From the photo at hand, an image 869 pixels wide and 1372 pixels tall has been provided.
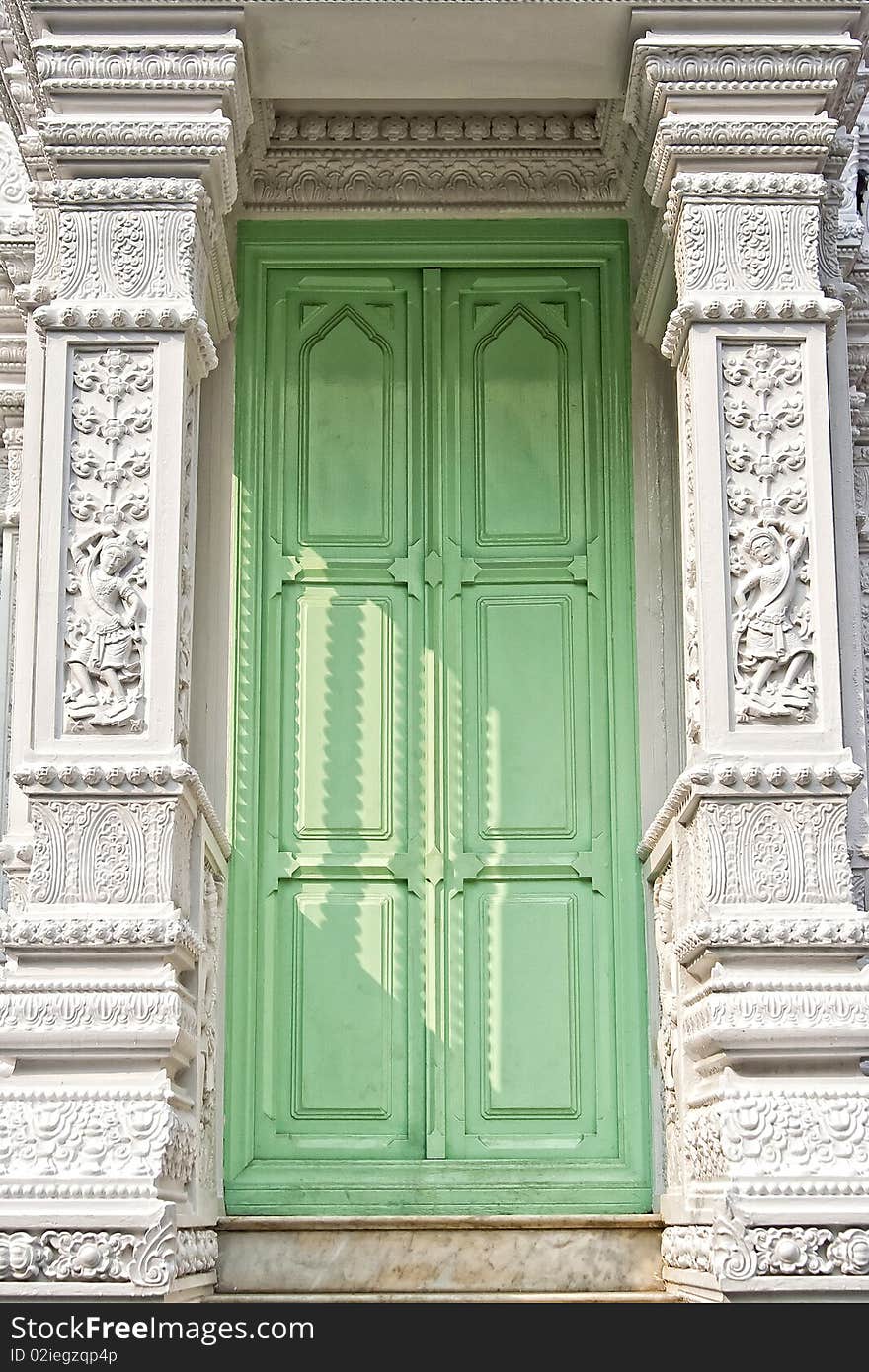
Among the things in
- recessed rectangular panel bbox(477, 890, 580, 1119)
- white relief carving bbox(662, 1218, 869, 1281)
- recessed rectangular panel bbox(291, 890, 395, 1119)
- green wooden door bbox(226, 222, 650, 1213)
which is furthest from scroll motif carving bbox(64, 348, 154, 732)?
white relief carving bbox(662, 1218, 869, 1281)

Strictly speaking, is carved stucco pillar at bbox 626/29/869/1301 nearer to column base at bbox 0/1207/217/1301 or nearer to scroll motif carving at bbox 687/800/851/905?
scroll motif carving at bbox 687/800/851/905

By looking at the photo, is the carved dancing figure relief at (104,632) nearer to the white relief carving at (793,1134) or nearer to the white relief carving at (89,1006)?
the white relief carving at (89,1006)

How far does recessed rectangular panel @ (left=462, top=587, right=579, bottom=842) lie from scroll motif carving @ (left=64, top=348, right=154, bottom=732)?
1.54 metres

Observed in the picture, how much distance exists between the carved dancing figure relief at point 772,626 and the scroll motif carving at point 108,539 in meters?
1.86

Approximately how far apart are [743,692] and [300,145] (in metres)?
2.91

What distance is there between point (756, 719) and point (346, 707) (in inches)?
69.0

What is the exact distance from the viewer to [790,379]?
19.2ft

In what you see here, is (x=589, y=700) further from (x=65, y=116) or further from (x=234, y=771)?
(x=65, y=116)

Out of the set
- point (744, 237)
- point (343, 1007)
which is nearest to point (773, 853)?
point (343, 1007)

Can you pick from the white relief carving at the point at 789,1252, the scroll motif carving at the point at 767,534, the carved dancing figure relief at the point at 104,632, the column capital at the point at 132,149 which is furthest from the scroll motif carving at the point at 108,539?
the white relief carving at the point at 789,1252

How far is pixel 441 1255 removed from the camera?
613 centimetres

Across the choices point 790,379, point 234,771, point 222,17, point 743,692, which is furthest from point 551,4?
point 234,771

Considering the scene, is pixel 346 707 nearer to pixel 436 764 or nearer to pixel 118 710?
pixel 436 764

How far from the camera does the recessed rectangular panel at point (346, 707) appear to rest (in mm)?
6668
